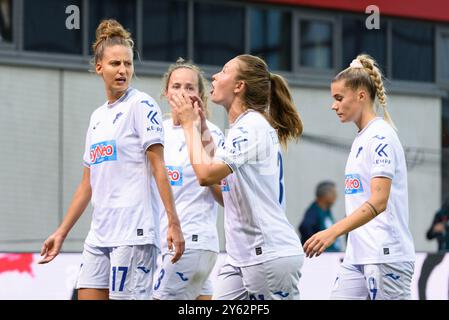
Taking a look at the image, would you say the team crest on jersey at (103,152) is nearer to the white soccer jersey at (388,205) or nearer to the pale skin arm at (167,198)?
the pale skin arm at (167,198)

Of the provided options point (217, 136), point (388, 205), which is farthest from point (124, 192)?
point (388, 205)

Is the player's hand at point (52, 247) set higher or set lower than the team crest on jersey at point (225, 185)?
lower

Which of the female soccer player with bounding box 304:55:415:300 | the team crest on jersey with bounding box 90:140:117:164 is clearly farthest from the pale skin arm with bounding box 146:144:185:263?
the female soccer player with bounding box 304:55:415:300

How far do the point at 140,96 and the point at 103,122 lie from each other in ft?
0.83

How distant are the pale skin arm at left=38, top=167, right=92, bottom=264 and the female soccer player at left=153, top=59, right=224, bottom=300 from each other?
0.72m

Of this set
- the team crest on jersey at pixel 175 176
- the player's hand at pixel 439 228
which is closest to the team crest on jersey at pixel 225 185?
the team crest on jersey at pixel 175 176

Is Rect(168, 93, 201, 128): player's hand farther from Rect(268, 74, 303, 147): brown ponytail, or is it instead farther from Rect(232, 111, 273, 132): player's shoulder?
Rect(268, 74, 303, 147): brown ponytail

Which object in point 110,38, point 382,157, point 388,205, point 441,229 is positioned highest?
point 110,38

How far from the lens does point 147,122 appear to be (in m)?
6.61

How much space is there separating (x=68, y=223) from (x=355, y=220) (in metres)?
1.67

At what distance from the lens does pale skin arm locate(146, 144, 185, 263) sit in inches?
252

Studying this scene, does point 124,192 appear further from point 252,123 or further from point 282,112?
point 282,112

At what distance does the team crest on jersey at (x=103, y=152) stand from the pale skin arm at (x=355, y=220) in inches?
48.5

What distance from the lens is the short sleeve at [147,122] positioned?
6574 millimetres
